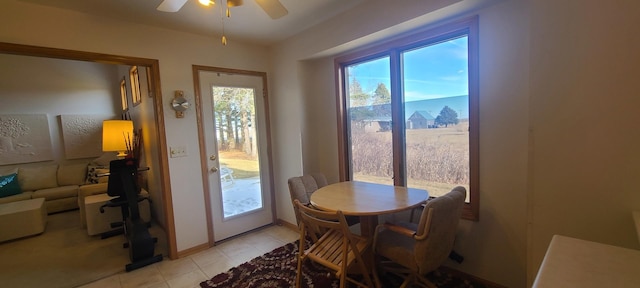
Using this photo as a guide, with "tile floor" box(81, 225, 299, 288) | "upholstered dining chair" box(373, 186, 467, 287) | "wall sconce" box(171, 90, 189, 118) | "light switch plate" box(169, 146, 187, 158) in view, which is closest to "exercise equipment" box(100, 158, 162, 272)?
"tile floor" box(81, 225, 299, 288)

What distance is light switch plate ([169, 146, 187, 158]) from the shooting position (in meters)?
2.75

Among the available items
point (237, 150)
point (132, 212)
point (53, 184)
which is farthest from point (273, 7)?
point (53, 184)

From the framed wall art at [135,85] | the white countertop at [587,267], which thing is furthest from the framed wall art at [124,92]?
the white countertop at [587,267]

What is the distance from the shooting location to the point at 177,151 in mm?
2787

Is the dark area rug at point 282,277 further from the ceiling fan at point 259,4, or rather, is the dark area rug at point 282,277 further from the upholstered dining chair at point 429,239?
the ceiling fan at point 259,4

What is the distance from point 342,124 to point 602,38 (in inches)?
82.3

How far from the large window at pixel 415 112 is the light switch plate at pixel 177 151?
1.72 metres

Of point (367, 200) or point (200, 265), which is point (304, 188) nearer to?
point (367, 200)

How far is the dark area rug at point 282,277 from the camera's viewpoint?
2.15m

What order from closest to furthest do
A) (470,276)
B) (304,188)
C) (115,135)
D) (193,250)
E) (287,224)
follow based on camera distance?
(470,276)
(304,188)
(193,250)
(287,224)
(115,135)

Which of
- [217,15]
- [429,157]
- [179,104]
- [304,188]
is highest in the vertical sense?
[217,15]

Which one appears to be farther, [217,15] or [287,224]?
[287,224]

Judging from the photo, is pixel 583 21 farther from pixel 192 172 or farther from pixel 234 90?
pixel 192 172

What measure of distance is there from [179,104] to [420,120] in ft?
7.87
